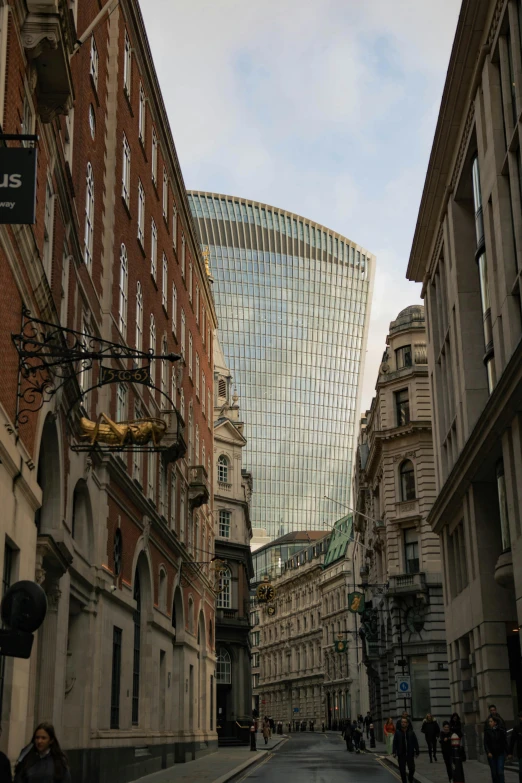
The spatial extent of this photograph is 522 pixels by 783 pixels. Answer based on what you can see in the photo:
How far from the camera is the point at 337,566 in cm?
10669

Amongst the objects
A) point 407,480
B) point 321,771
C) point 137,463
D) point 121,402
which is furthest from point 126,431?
point 407,480

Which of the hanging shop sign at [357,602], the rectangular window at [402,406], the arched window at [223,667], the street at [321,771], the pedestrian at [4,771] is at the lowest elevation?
the street at [321,771]

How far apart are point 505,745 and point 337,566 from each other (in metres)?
86.4

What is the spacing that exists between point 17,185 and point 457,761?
1633 cm

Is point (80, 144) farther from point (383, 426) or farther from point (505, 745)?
point (383, 426)

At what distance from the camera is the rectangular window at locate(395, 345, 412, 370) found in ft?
189

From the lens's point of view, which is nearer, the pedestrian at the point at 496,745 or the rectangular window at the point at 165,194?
the pedestrian at the point at 496,745

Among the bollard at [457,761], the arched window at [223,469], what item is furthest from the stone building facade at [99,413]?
the arched window at [223,469]

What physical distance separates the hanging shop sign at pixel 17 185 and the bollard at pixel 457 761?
16.0 m

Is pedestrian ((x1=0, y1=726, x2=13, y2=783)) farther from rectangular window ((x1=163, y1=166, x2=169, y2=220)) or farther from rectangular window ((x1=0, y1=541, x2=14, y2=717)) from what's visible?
rectangular window ((x1=163, y1=166, x2=169, y2=220))

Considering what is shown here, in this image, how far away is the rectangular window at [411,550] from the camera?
53594mm

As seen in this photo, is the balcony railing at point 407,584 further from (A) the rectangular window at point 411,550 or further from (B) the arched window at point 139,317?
(B) the arched window at point 139,317

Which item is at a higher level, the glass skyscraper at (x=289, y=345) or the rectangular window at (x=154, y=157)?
the glass skyscraper at (x=289, y=345)

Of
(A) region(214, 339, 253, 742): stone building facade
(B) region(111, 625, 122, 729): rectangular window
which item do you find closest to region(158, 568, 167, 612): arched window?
(B) region(111, 625, 122, 729): rectangular window
